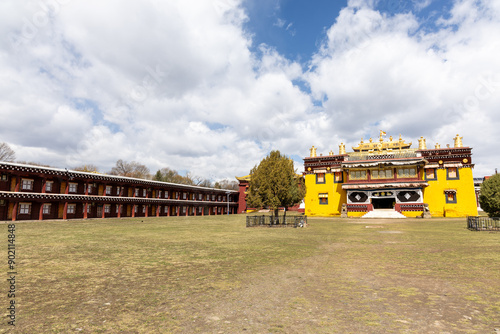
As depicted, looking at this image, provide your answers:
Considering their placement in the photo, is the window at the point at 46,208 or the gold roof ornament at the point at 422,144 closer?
A: the window at the point at 46,208

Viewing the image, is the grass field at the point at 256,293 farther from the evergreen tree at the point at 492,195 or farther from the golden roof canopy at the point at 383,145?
the golden roof canopy at the point at 383,145

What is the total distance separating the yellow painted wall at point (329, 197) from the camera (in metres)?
50.1

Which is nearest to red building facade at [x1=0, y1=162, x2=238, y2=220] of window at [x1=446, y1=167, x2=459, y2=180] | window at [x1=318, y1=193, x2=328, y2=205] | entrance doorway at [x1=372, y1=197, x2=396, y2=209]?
window at [x1=318, y1=193, x2=328, y2=205]

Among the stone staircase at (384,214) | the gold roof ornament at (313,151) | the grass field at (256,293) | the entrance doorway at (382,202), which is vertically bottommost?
the grass field at (256,293)

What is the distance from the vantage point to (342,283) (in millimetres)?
6293

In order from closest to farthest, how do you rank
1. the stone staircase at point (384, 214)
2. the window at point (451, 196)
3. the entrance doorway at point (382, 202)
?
1. the stone staircase at point (384, 214)
2. the window at point (451, 196)
3. the entrance doorway at point (382, 202)

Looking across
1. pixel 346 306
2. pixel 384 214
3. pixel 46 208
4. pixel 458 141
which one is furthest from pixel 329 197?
pixel 346 306

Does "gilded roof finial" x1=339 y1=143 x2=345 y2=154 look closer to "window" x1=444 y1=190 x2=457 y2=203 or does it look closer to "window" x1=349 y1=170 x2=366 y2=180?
"window" x1=349 y1=170 x2=366 y2=180

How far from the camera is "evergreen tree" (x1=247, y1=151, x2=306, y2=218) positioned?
23609 mm

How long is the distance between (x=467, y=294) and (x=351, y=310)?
2.67 m

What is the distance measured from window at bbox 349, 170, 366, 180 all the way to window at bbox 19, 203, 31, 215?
45679mm

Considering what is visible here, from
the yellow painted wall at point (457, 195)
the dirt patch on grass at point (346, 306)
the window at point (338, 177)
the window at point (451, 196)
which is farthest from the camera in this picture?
the window at point (338, 177)

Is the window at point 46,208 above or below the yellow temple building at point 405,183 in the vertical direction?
below

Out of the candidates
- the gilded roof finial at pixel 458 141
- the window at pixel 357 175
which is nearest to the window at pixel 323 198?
the window at pixel 357 175
